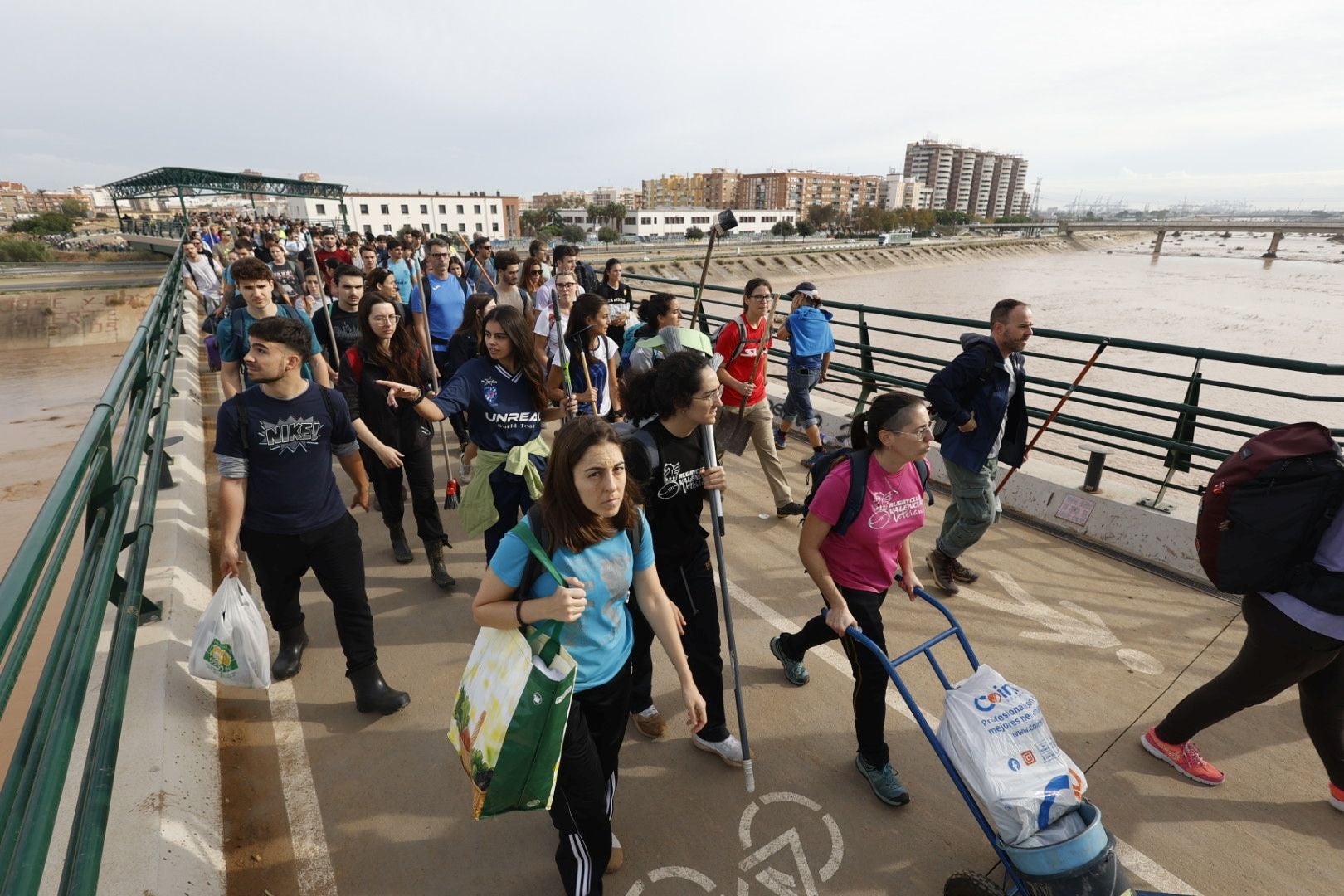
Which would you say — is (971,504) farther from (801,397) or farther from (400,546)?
(400,546)

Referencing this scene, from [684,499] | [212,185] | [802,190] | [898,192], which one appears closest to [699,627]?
[684,499]

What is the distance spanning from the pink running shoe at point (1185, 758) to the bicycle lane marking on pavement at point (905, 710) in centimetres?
52

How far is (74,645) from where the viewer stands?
1.92 metres

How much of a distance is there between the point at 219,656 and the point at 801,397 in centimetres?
490

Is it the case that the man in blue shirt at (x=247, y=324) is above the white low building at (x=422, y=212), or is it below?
below

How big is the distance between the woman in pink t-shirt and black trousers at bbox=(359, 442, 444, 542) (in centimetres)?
270

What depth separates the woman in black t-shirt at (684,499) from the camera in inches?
102

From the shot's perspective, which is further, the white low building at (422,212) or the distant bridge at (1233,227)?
the distant bridge at (1233,227)

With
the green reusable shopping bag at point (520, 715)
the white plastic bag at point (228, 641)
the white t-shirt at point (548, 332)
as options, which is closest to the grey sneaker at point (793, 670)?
the green reusable shopping bag at point (520, 715)

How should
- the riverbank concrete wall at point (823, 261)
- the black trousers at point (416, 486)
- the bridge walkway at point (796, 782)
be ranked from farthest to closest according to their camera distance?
the riverbank concrete wall at point (823, 261) < the black trousers at point (416, 486) < the bridge walkway at point (796, 782)

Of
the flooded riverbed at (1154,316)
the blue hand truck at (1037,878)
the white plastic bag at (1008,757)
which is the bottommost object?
the flooded riverbed at (1154,316)


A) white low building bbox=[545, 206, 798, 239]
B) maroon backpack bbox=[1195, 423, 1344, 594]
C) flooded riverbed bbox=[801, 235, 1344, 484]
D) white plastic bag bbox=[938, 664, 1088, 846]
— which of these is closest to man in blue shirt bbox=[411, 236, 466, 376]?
flooded riverbed bbox=[801, 235, 1344, 484]

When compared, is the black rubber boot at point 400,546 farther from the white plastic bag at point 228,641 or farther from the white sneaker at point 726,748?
the white sneaker at point 726,748

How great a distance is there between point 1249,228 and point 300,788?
380 ft
